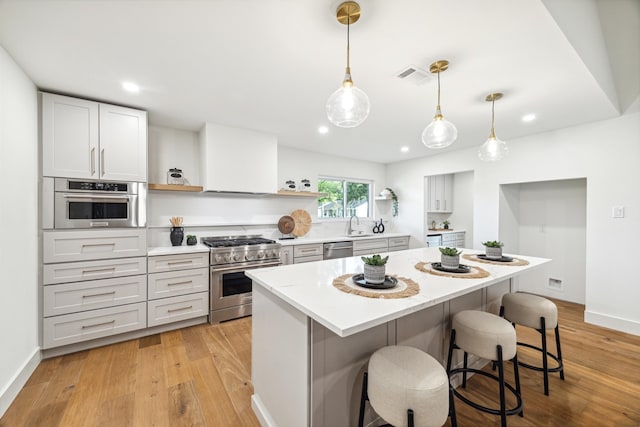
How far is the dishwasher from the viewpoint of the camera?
398 cm

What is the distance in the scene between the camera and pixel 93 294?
2.42m

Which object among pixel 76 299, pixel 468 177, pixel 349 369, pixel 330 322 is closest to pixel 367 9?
pixel 330 322

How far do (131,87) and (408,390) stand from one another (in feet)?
9.67

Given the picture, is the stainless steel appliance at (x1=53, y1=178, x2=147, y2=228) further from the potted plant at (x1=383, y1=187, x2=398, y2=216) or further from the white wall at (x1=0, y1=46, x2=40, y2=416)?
the potted plant at (x1=383, y1=187, x2=398, y2=216)

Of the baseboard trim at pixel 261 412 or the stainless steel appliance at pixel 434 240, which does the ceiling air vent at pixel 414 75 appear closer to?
the baseboard trim at pixel 261 412

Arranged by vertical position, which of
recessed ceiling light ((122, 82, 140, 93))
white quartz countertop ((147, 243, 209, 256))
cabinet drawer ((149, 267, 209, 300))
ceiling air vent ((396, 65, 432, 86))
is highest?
recessed ceiling light ((122, 82, 140, 93))

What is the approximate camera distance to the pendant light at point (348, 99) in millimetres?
1386

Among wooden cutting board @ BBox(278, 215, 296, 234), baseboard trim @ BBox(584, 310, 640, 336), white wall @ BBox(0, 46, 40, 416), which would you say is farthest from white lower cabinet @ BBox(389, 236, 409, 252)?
white wall @ BBox(0, 46, 40, 416)

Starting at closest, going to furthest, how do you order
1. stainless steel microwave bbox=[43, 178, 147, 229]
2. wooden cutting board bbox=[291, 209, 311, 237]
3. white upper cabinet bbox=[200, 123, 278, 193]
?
stainless steel microwave bbox=[43, 178, 147, 229], white upper cabinet bbox=[200, 123, 278, 193], wooden cutting board bbox=[291, 209, 311, 237]

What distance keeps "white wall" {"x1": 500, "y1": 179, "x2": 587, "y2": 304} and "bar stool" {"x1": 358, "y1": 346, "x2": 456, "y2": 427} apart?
11.8 ft

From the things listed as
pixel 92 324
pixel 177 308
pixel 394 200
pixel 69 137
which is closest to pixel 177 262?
pixel 177 308

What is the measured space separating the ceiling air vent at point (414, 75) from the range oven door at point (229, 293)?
2.57m

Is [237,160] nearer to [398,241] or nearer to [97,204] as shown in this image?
[97,204]

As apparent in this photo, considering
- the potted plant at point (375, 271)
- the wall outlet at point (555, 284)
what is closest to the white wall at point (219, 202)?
the potted plant at point (375, 271)
